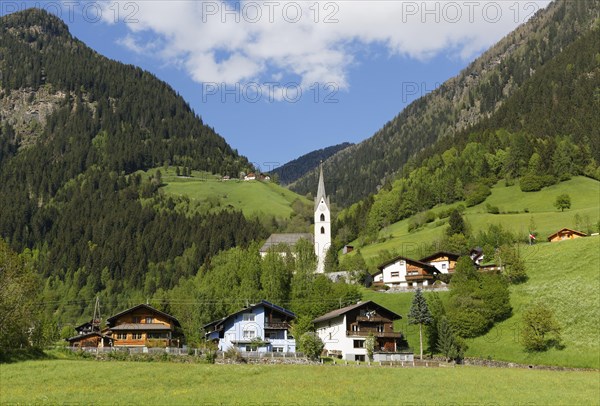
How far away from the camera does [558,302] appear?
89.3 meters

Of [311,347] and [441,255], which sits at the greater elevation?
[441,255]

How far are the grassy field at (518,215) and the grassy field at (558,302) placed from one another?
2610 centimetres

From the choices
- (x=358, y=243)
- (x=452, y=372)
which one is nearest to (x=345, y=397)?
(x=452, y=372)

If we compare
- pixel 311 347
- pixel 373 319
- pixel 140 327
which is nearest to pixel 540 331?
pixel 373 319

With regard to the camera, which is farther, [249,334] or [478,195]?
[478,195]

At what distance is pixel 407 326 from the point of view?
306 ft

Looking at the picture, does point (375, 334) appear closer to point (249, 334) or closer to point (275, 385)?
point (249, 334)

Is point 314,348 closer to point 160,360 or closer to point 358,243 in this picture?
point 160,360

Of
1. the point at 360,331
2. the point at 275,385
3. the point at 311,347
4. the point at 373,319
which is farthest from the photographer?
the point at 373,319

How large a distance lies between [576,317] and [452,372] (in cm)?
3418

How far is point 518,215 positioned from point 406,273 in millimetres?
47756

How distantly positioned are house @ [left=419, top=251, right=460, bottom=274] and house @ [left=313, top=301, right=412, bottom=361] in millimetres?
38705

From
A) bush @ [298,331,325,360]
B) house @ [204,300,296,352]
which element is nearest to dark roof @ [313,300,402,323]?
house @ [204,300,296,352]

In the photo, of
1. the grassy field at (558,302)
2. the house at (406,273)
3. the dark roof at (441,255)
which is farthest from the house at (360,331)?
the dark roof at (441,255)
